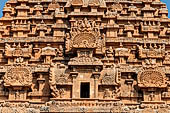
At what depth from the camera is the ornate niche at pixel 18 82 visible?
35625 millimetres

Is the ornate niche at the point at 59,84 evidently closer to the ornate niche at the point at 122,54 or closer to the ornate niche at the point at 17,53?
the ornate niche at the point at 17,53

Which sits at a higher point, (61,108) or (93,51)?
(93,51)

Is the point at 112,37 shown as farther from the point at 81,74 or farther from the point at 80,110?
the point at 80,110

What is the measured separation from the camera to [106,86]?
3544cm

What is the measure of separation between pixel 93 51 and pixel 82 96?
13.6 ft

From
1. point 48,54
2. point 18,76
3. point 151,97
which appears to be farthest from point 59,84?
point 151,97

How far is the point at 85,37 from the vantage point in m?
37.3

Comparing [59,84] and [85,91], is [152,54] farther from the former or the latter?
[59,84]

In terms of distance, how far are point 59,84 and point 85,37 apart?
513 cm

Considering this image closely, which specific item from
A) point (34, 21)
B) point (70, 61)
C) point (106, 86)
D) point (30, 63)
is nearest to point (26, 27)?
point (34, 21)

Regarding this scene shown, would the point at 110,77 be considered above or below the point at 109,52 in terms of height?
below

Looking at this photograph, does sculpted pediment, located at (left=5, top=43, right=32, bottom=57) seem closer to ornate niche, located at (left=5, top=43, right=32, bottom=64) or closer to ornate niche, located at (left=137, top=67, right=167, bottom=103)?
ornate niche, located at (left=5, top=43, right=32, bottom=64)

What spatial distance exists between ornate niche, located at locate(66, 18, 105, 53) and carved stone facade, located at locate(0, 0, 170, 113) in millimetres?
90

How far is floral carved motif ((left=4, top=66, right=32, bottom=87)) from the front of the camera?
35.7 m
